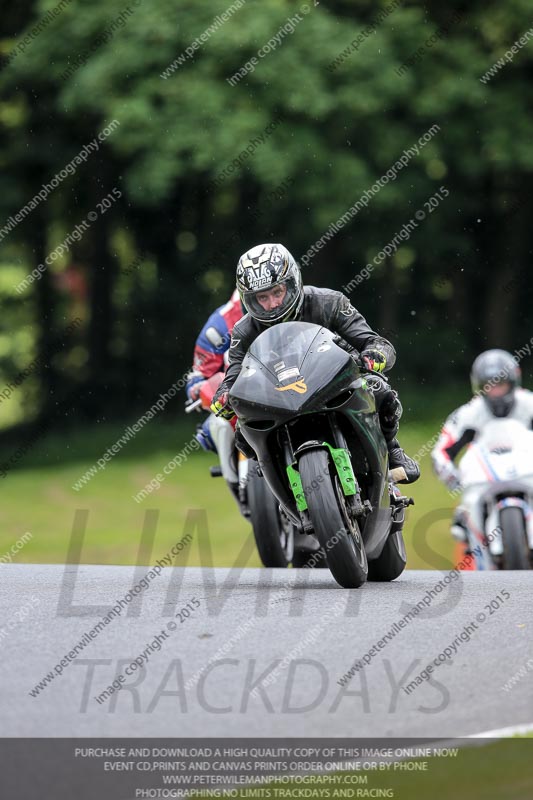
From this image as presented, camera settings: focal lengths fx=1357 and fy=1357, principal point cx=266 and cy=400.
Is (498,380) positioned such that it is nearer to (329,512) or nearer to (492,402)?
(492,402)

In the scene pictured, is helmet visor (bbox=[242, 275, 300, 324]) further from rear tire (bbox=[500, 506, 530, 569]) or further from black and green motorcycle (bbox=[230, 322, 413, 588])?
rear tire (bbox=[500, 506, 530, 569])

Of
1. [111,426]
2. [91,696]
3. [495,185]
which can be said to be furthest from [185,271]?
[91,696]

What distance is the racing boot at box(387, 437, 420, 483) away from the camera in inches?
293

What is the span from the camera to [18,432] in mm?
25172

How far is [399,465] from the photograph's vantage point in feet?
24.7

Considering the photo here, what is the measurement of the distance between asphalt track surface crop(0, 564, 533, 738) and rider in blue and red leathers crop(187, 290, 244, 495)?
9.52 feet

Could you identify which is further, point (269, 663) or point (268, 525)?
point (268, 525)

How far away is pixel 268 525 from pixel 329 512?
104 inches

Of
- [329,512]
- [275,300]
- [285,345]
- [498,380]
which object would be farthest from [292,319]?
[498,380]

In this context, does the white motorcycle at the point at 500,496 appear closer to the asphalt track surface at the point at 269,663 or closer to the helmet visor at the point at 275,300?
the asphalt track surface at the point at 269,663

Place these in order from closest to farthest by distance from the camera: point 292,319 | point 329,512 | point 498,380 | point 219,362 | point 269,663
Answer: point 269,663 < point 329,512 < point 292,319 < point 219,362 < point 498,380
